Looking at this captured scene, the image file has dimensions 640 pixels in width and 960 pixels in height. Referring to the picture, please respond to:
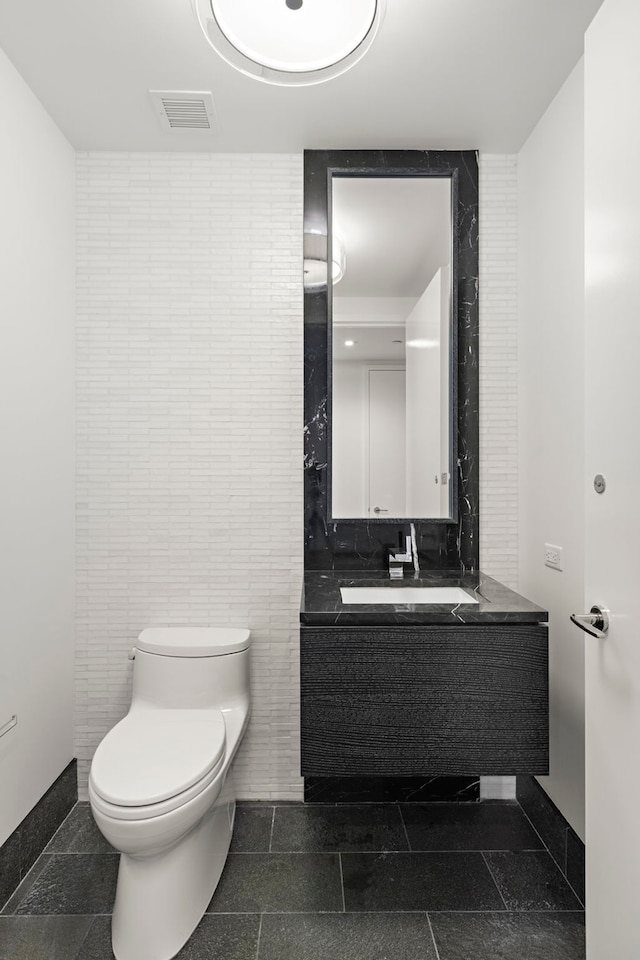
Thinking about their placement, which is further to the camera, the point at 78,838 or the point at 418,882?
the point at 78,838

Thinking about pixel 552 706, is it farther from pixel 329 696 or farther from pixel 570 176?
pixel 570 176

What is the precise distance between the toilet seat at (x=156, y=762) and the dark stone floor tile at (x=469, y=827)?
2.73 feet

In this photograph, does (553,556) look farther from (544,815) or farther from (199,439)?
(199,439)

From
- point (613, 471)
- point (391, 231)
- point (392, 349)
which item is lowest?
point (613, 471)

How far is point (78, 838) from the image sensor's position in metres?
2.03

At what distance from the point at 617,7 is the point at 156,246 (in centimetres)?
165

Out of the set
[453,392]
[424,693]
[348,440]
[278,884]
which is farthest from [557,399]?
[278,884]

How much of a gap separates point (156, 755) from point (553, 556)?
1.39 m

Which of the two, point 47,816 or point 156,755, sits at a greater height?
point 156,755

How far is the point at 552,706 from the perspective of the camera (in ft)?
6.66

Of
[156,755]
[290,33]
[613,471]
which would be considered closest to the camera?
[613,471]

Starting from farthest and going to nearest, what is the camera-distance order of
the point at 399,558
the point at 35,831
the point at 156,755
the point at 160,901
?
1. the point at 399,558
2. the point at 35,831
3. the point at 156,755
4. the point at 160,901

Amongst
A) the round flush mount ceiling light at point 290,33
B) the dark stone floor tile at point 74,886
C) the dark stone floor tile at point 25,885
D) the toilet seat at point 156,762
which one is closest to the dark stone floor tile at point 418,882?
the toilet seat at point 156,762

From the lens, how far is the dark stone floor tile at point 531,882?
5.63 ft
